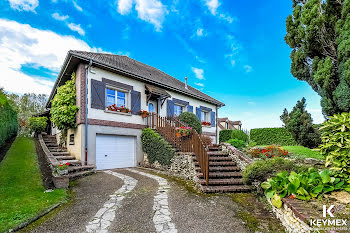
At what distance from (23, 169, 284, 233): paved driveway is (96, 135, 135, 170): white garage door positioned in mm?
3046

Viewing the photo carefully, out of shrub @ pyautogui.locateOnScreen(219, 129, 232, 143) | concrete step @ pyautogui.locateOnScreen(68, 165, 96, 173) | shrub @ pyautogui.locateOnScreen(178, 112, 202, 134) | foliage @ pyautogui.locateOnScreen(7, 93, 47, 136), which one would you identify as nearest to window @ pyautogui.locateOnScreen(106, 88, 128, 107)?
concrete step @ pyautogui.locateOnScreen(68, 165, 96, 173)

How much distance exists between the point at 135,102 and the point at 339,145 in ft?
27.8

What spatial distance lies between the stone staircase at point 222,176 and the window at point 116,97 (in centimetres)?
502

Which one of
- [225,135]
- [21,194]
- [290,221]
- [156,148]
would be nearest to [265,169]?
[290,221]

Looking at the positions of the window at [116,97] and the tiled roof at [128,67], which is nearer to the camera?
the tiled roof at [128,67]

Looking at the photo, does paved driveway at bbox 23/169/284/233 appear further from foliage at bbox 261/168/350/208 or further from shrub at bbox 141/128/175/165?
shrub at bbox 141/128/175/165

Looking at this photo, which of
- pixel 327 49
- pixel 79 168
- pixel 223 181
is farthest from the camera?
pixel 327 49

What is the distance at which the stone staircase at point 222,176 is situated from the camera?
16.9 ft

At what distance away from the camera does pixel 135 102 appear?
9820 millimetres

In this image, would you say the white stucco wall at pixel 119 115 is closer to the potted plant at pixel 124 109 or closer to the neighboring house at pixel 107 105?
the neighboring house at pixel 107 105

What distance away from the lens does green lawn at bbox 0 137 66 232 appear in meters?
3.25

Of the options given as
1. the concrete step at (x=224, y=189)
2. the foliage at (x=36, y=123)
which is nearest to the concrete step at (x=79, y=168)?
the concrete step at (x=224, y=189)

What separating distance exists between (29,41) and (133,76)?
20.5 feet

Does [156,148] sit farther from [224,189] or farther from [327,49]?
[327,49]
